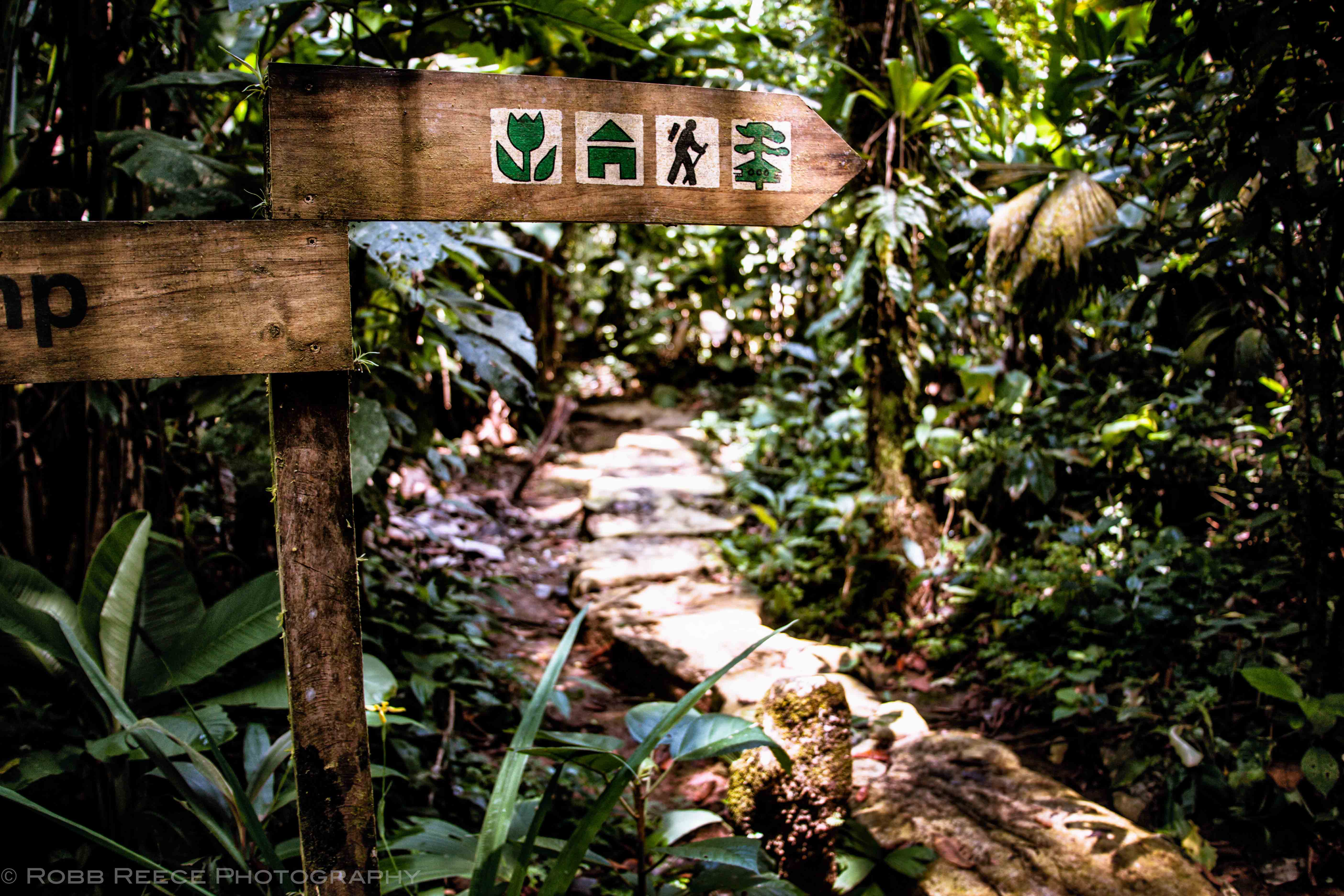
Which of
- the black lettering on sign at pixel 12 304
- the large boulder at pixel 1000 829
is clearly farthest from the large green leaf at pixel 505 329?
the large boulder at pixel 1000 829

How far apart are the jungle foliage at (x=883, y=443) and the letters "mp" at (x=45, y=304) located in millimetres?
427

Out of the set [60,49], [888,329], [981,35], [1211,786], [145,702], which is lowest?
[1211,786]

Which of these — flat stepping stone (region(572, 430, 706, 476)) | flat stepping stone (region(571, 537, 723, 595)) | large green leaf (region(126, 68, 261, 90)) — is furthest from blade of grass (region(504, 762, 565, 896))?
flat stepping stone (region(572, 430, 706, 476))

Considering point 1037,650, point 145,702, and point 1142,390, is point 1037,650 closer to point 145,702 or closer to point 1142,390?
point 1142,390

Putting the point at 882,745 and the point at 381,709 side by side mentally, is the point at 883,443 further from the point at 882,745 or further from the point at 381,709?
the point at 381,709

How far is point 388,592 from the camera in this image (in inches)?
112

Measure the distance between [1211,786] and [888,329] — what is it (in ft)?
5.95

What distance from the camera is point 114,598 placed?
5.22ft

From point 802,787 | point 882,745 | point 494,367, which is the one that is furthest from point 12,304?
point 882,745

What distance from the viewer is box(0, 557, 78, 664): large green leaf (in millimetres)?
1476

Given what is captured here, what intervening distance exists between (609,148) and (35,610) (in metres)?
1.30

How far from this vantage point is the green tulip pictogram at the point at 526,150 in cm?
111

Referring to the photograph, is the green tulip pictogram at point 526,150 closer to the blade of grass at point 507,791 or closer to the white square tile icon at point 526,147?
the white square tile icon at point 526,147

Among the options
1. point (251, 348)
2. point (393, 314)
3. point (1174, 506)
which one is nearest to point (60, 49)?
point (393, 314)
